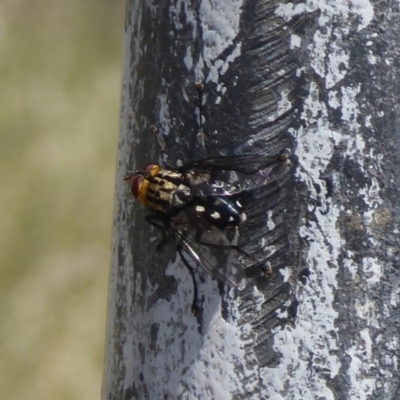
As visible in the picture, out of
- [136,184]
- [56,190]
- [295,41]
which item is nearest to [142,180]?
[136,184]

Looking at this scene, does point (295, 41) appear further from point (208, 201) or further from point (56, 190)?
point (56, 190)

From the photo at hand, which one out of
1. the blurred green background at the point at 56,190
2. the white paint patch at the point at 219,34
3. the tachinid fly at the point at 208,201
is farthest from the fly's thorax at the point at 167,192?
the blurred green background at the point at 56,190

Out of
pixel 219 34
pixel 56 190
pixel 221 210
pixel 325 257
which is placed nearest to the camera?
pixel 325 257

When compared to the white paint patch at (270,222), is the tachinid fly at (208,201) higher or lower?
higher

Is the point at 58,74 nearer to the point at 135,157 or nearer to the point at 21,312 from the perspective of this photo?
the point at 21,312

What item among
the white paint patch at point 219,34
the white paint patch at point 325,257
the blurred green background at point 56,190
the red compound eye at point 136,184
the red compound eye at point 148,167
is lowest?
the white paint patch at point 325,257

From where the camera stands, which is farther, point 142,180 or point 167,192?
point 167,192

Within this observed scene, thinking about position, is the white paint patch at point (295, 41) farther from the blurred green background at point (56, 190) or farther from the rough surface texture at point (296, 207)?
the blurred green background at point (56, 190)

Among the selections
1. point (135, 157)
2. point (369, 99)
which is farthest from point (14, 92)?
point (369, 99)
